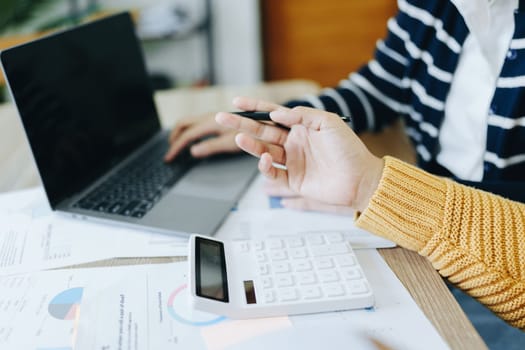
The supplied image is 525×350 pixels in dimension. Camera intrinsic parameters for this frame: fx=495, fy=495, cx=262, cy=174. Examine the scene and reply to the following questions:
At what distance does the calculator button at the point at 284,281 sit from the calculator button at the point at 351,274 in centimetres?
6

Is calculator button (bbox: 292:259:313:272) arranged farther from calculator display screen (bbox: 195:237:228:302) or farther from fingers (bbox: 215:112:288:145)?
fingers (bbox: 215:112:288:145)

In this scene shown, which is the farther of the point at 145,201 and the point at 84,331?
the point at 145,201

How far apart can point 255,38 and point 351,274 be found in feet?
6.55

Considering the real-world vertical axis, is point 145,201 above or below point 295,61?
above

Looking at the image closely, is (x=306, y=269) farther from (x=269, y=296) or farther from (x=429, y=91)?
(x=429, y=91)

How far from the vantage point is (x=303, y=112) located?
599 mm

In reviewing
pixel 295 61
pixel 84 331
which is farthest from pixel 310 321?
pixel 295 61

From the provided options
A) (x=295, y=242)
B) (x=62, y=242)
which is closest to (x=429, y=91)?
(x=295, y=242)

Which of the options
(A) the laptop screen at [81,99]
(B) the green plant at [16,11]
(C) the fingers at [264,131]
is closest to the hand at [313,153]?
(C) the fingers at [264,131]

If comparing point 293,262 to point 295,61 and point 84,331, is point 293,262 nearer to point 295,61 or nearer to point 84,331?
point 84,331

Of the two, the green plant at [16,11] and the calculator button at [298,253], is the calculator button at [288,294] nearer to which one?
the calculator button at [298,253]

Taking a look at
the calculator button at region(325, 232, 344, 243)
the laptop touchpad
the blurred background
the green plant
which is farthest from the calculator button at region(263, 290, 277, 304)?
the blurred background

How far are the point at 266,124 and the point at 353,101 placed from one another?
0.29 m

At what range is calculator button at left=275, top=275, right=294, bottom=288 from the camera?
1.65 ft
